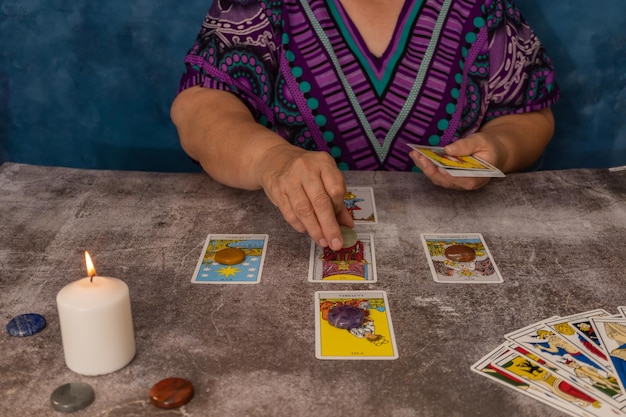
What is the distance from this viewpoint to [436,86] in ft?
5.82

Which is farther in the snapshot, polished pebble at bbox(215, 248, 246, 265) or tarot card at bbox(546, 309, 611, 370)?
polished pebble at bbox(215, 248, 246, 265)

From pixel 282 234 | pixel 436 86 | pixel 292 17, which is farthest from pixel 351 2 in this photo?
pixel 282 234

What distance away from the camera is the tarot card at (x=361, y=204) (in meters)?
1.44

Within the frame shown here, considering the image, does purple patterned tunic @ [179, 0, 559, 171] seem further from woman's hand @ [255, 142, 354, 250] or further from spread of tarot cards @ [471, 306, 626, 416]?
spread of tarot cards @ [471, 306, 626, 416]

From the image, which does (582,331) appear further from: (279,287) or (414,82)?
(414,82)

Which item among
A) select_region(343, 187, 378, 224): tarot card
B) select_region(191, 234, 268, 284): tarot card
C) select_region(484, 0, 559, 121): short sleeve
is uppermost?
select_region(484, 0, 559, 121): short sleeve

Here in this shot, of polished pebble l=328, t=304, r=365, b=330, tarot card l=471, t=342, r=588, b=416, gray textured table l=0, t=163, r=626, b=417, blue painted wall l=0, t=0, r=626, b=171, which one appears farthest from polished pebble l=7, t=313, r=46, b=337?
blue painted wall l=0, t=0, r=626, b=171

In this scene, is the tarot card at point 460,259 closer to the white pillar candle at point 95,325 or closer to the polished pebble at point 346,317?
the polished pebble at point 346,317

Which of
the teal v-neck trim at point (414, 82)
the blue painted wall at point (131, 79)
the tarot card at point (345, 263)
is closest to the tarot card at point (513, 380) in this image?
the tarot card at point (345, 263)

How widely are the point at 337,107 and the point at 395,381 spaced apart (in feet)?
3.09

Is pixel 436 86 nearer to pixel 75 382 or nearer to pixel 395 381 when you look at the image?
pixel 395 381

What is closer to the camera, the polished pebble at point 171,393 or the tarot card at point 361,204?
the polished pebble at point 171,393

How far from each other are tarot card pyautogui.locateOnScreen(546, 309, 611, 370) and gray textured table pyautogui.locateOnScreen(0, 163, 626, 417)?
0.07 feet

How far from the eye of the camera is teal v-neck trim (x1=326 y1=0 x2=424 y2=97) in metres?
1.75
